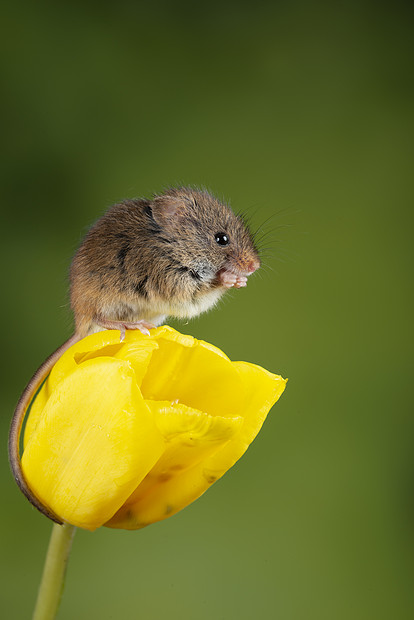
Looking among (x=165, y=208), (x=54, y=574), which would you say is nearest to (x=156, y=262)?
(x=165, y=208)

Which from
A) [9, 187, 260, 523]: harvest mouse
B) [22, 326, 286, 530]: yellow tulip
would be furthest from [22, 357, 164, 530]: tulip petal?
[9, 187, 260, 523]: harvest mouse

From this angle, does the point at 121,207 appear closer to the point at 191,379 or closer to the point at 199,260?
the point at 199,260

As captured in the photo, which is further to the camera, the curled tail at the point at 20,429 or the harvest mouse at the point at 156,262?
the harvest mouse at the point at 156,262

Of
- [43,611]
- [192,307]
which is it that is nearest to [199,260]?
[192,307]

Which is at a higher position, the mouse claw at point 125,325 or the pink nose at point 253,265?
the pink nose at point 253,265

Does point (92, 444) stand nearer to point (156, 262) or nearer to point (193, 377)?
point (193, 377)

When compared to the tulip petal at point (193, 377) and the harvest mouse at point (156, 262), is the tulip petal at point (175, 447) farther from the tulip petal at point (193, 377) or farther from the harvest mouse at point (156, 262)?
the harvest mouse at point (156, 262)

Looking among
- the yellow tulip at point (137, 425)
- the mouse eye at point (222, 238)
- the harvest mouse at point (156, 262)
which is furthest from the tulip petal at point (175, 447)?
the mouse eye at point (222, 238)
